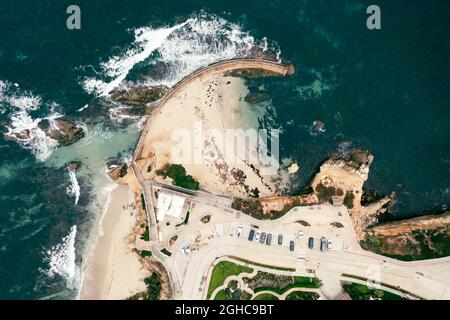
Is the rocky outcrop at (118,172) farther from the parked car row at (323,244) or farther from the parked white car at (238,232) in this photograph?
the parked car row at (323,244)

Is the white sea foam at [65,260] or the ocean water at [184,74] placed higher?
the ocean water at [184,74]

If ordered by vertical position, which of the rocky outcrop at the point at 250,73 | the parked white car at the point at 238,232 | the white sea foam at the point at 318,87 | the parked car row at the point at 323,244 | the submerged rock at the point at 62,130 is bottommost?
the parked car row at the point at 323,244

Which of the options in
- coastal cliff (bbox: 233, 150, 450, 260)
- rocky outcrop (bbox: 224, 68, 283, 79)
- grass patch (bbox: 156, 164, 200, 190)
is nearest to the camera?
coastal cliff (bbox: 233, 150, 450, 260)

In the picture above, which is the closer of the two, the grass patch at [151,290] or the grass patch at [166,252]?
the grass patch at [151,290]

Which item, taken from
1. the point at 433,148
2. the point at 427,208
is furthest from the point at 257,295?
the point at 433,148

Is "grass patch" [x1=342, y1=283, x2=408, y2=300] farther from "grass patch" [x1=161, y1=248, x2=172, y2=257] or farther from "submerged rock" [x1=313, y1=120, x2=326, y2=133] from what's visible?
"grass patch" [x1=161, y1=248, x2=172, y2=257]

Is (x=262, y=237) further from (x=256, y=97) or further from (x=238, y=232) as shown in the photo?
(x=256, y=97)

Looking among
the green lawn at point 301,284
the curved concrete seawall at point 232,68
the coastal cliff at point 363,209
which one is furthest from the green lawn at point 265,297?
the curved concrete seawall at point 232,68

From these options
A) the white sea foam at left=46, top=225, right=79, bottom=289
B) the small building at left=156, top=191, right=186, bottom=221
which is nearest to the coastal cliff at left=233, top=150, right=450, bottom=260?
the small building at left=156, top=191, right=186, bottom=221
